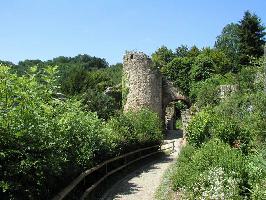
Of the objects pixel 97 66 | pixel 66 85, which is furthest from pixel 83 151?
pixel 97 66

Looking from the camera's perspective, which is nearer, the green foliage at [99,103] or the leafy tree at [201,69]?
the green foliage at [99,103]

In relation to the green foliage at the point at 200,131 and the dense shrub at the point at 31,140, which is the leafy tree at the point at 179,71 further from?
the dense shrub at the point at 31,140

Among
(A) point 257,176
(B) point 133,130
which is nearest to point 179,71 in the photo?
(B) point 133,130

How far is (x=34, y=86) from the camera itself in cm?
761

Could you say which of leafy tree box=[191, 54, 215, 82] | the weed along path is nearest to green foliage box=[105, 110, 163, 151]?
the weed along path

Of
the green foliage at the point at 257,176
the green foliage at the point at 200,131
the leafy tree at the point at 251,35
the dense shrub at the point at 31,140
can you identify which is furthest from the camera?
the leafy tree at the point at 251,35

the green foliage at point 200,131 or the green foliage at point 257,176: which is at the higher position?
the green foliage at point 200,131

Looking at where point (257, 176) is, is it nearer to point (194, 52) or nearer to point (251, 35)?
point (251, 35)

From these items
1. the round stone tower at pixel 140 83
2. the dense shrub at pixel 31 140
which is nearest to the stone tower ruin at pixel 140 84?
the round stone tower at pixel 140 83

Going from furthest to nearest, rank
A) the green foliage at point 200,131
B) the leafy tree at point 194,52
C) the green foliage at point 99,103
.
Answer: the leafy tree at point 194,52
the green foliage at point 99,103
the green foliage at point 200,131

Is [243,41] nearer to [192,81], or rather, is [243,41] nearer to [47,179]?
[192,81]

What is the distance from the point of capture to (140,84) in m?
29.6

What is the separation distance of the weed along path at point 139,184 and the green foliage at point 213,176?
1.30 m

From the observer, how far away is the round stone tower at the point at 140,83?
96.9 ft
